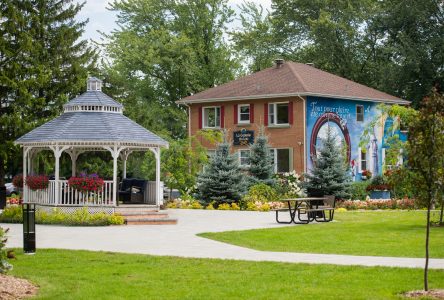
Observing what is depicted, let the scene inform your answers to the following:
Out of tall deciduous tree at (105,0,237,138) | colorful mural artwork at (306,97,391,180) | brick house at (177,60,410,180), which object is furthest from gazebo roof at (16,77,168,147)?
tall deciduous tree at (105,0,237,138)

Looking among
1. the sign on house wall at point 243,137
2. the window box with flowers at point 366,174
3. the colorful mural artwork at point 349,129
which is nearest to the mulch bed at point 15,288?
the colorful mural artwork at point 349,129

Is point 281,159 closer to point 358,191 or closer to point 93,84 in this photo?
point 358,191

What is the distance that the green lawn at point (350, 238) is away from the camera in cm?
1748

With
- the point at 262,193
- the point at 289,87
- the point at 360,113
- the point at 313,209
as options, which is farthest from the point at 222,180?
the point at 360,113

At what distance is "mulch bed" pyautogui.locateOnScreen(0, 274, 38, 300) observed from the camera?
11641 mm

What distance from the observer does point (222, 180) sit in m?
34.5

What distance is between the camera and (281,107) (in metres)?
43.1

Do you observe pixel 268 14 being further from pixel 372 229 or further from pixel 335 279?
pixel 335 279

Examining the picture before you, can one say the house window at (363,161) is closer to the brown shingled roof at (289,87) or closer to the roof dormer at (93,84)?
the brown shingled roof at (289,87)

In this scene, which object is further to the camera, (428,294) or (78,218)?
(78,218)

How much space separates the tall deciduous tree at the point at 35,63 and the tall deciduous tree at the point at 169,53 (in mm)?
14766

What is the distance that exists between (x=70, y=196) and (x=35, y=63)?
41.1 ft

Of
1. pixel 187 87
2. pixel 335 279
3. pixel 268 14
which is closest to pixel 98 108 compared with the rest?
pixel 335 279

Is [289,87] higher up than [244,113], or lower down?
higher up
